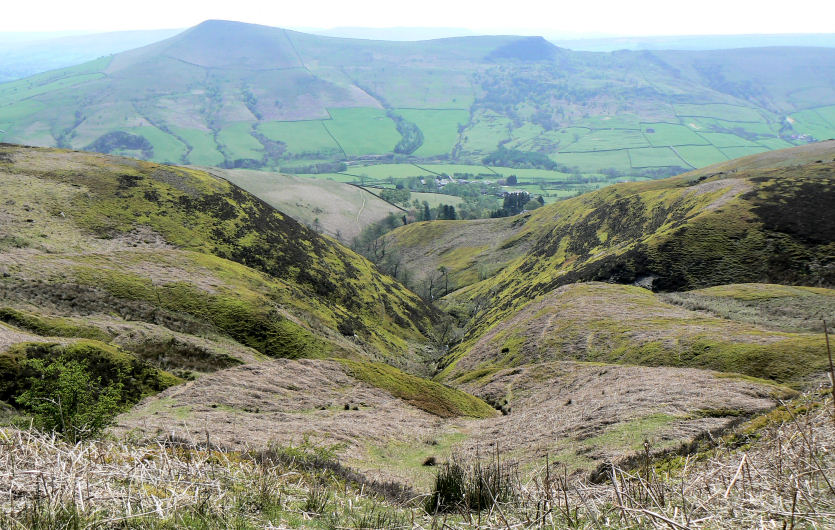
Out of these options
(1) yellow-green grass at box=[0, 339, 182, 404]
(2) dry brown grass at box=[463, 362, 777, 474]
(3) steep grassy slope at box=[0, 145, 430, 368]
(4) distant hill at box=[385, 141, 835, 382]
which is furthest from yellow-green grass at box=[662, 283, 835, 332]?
(1) yellow-green grass at box=[0, 339, 182, 404]

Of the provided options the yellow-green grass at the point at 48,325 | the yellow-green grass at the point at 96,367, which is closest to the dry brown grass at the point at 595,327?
the yellow-green grass at the point at 96,367

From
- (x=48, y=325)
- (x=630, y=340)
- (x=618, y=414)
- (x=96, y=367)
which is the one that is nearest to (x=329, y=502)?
(x=618, y=414)

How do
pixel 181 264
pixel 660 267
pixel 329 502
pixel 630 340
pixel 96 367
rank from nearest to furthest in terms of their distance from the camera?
pixel 329 502 < pixel 96 367 < pixel 630 340 < pixel 181 264 < pixel 660 267

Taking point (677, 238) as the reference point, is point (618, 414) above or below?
above

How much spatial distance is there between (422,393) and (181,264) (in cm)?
4107

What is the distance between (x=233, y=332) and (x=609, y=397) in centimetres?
4047

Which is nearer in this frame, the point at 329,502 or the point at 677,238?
the point at 329,502

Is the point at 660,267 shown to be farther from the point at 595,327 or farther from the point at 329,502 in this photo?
the point at 329,502

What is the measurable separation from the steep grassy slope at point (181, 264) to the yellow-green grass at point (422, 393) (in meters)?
13.5

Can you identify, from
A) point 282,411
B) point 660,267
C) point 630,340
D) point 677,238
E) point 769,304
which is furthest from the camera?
point 677,238

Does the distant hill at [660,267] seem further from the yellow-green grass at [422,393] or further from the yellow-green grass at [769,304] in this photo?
the yellow-green grass at [422,393]

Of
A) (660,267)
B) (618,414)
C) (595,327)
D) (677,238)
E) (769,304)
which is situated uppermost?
(618,414)

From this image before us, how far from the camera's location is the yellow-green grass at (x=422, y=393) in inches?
1684

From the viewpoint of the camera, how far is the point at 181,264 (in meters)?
68.8
